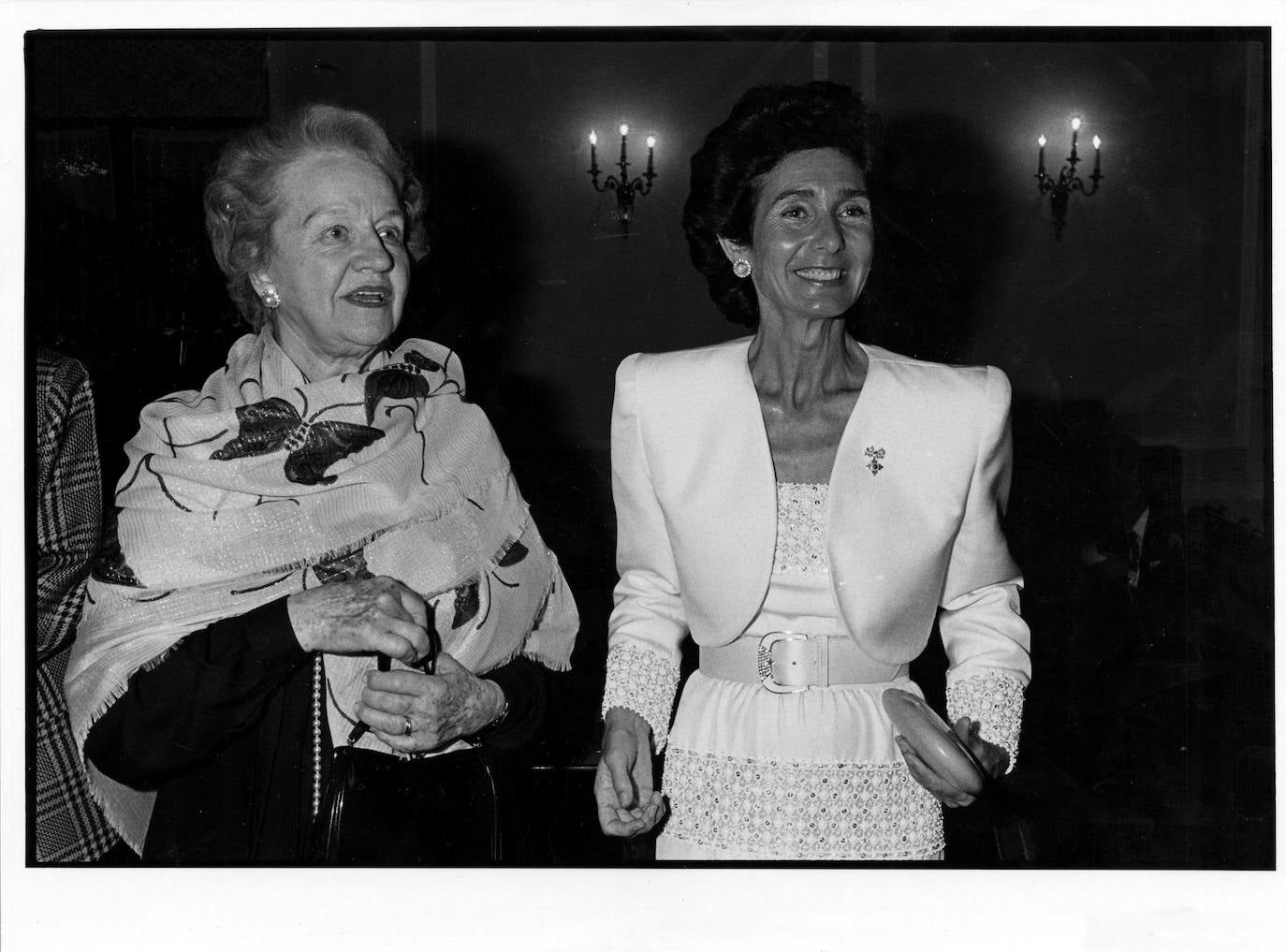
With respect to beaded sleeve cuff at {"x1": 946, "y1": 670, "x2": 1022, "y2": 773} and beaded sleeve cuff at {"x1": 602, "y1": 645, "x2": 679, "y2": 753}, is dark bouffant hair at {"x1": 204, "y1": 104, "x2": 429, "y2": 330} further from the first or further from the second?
beaded sleeve cuff at {"x1": 946, "y1": 670, "x2": 1022, "y2": 773}

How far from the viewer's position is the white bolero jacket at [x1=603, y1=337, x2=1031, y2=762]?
198 cm

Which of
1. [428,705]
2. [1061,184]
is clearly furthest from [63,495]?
[1061,184]

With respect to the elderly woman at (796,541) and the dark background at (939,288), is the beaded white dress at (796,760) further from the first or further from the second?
the dark background at (939,288)

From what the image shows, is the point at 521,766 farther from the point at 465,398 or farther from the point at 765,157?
the point at 765,157

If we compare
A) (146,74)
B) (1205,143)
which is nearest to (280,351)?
(146,74)

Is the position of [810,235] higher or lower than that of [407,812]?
higher

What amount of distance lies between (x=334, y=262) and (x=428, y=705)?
2.36 feet

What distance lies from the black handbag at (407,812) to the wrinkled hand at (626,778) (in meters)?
0.21

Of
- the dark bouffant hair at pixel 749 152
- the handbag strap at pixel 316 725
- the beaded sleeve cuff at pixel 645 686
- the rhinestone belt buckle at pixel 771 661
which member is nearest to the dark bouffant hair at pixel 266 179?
the dark bouffant hair at pixel 749 152

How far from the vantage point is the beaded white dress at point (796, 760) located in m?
1.96

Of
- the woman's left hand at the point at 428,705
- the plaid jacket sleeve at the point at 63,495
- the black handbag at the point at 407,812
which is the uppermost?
the plaid jacket sleeve at the point at 63,495

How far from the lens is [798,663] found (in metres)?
1.95

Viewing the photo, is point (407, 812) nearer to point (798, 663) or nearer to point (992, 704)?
point (798, 663)

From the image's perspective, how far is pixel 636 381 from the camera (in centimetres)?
208
